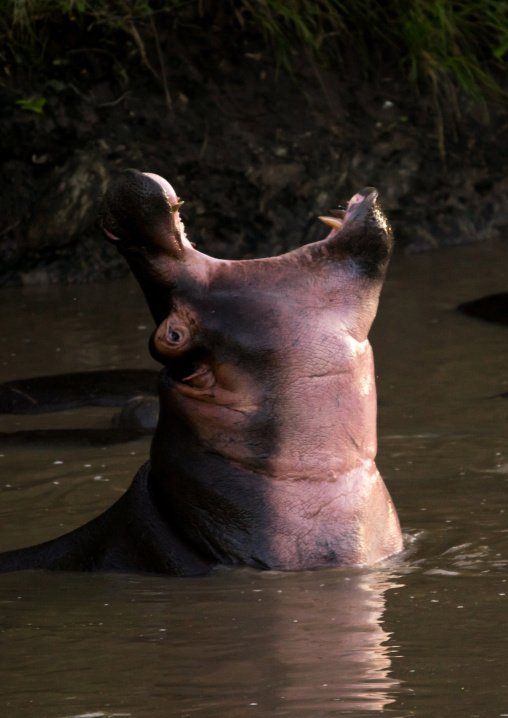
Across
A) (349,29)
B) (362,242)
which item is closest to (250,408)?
(362,242)

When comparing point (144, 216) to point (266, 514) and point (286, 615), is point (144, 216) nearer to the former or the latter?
point (266, 514)

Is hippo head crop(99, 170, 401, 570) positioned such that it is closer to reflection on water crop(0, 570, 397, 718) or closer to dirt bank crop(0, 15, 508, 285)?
reflection on water crop(0, 570, 397, 718)

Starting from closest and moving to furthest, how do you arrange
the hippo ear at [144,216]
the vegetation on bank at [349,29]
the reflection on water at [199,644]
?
the reflection on water at [199,644]
the hippo ear at [144,216]
the vegetation on bank at [349,29]

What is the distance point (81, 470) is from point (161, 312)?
187cm

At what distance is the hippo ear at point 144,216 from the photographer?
3.34m

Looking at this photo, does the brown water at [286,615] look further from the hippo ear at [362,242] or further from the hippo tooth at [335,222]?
the hippo tooth at [335,222]

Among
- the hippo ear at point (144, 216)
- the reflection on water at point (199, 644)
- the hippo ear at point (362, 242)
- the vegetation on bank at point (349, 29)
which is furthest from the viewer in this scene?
the vegetation on bank at point (349, 29)

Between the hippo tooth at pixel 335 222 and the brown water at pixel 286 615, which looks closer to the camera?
the brown water at pixel 286 615

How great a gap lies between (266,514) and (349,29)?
814cm

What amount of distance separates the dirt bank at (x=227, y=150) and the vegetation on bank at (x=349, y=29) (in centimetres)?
12

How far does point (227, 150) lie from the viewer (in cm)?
1034

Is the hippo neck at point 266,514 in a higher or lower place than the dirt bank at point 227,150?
lower

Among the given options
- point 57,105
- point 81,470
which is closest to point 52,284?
point 57,105

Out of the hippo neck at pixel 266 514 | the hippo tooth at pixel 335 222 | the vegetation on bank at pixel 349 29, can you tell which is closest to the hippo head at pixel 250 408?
the hippo neck at pixel 266 514
